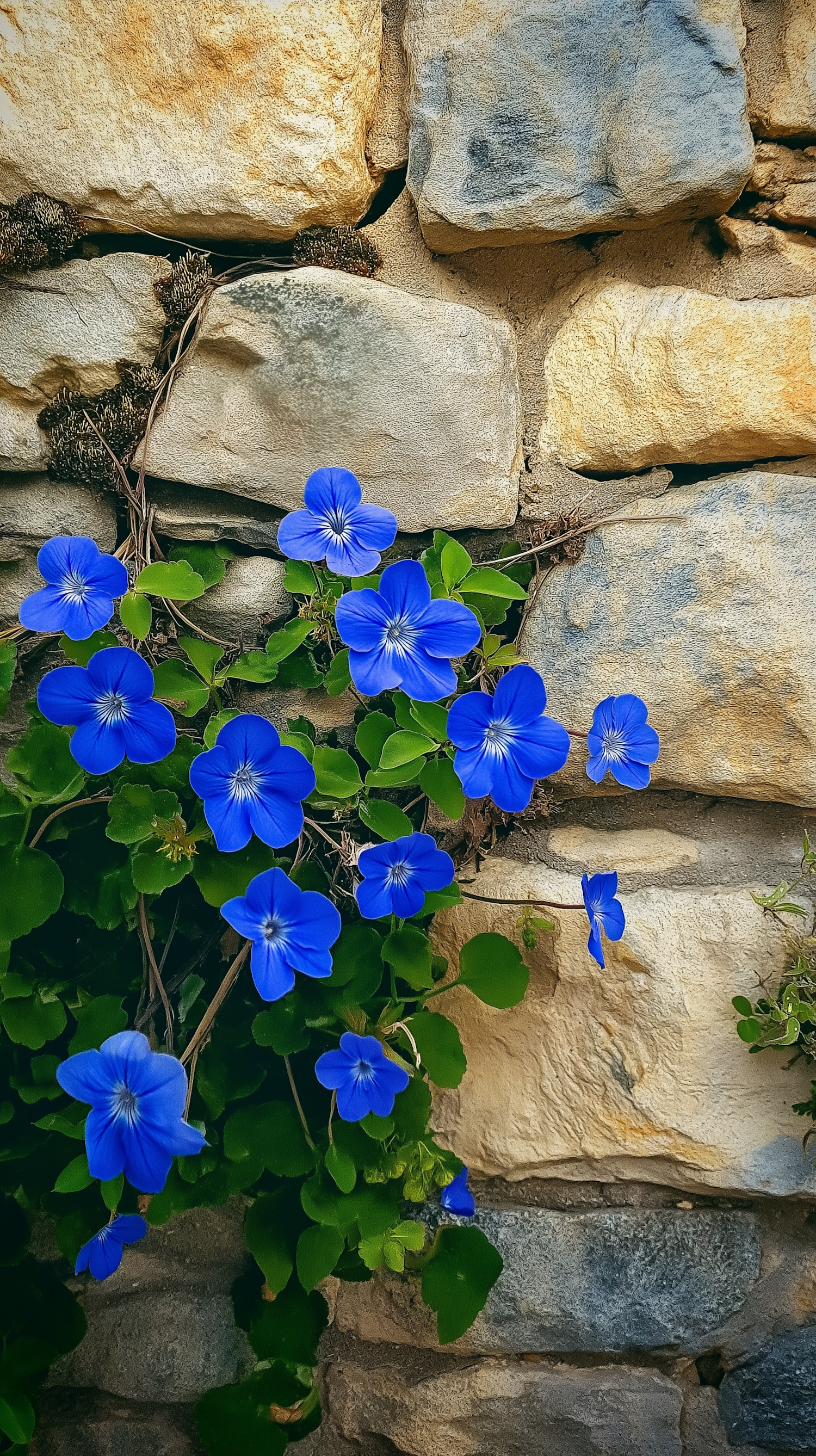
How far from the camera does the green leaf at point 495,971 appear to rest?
1077 mm

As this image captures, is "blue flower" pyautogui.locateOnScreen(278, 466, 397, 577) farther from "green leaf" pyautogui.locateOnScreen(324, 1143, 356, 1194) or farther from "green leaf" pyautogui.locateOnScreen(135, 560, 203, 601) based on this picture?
"green leaf" pyautogui.locateOnScreen(324, 1143, 356, 1194)

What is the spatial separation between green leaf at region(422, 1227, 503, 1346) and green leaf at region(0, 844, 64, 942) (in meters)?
0.64

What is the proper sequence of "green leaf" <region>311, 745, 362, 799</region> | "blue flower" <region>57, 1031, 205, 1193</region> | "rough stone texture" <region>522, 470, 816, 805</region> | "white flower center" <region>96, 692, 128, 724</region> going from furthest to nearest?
"rough stone texture" <region>522, 470, 816, 805</region> < "green leaf" <region>311, 745, 362, 799</region> < "white flower center" <region>96, 692, 128, 724</region> < "blue flower" <region>57, 1031, 205, 1193</region>

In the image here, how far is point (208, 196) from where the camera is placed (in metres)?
1.08

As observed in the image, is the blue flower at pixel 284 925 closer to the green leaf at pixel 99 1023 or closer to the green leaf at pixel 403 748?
the green leaf at pixel 403 748

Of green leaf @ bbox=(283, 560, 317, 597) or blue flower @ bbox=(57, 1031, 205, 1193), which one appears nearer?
blue flower @ bbox=(57, 1031, 205, 1193)

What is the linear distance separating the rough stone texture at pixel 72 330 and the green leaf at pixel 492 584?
508mm

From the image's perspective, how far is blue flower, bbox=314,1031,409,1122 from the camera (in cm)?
92

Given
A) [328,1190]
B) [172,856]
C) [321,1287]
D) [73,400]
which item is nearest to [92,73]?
[73,400]

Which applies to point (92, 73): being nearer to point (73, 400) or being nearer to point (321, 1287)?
point (73, 400)

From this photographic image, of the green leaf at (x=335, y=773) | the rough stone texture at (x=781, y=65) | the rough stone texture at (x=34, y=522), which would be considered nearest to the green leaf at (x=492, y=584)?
the green leaf at (x=335, y=773)

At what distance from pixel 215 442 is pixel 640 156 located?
2.03ft

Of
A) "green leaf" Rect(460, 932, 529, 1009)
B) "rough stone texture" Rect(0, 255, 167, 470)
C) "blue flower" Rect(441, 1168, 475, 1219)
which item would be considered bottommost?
"blue flower" Rect(441, 1168, 475, 1219)

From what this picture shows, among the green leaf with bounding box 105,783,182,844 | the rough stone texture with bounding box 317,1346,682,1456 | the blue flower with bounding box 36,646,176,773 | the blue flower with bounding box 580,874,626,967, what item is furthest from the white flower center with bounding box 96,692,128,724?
the rough stone texture with bounding box 317,1346,682,1456
